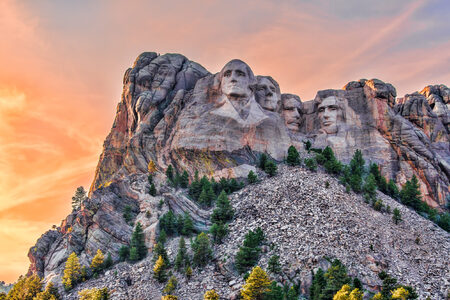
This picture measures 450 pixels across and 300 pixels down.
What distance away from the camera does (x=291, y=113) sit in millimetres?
96625

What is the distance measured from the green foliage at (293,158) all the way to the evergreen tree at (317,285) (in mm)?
28772

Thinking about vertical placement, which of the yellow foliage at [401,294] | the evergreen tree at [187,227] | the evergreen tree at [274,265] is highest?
the evergreen tree at [187,227]

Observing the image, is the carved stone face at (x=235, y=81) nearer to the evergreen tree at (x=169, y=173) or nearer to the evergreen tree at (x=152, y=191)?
the evergreen tree at (x=169, y=173)

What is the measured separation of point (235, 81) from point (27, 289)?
45097mm

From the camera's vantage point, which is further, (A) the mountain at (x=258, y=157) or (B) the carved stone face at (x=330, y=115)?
(B) the carved stone face at (x=330, y=115)

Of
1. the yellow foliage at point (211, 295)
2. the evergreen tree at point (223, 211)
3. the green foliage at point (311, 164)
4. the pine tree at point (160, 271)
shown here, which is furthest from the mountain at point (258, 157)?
the yellow foliage at point (211, 295)

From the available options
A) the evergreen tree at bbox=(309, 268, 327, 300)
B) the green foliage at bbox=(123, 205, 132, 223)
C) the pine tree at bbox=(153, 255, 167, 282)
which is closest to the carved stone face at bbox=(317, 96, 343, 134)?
the green foliage at bbox=(123, 205, 132, 223)

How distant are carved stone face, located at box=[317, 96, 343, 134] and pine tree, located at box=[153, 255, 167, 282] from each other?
44.6 m

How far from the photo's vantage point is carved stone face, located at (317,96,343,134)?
9319cm

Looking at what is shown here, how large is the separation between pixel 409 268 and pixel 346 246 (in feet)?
26.1

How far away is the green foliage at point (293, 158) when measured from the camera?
81.2 m

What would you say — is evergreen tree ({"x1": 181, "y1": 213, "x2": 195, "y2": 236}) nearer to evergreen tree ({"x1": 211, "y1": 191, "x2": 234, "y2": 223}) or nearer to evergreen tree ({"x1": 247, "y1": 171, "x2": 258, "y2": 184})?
evergreen tree ({"x1": 211, "y1": 191, "x2": 234, "y2": 223})

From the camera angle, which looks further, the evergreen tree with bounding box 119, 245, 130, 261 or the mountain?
the evergreen tree with bounding box 119, 245, 130, 261

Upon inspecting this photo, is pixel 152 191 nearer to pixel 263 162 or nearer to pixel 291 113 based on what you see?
pixel 263 162
